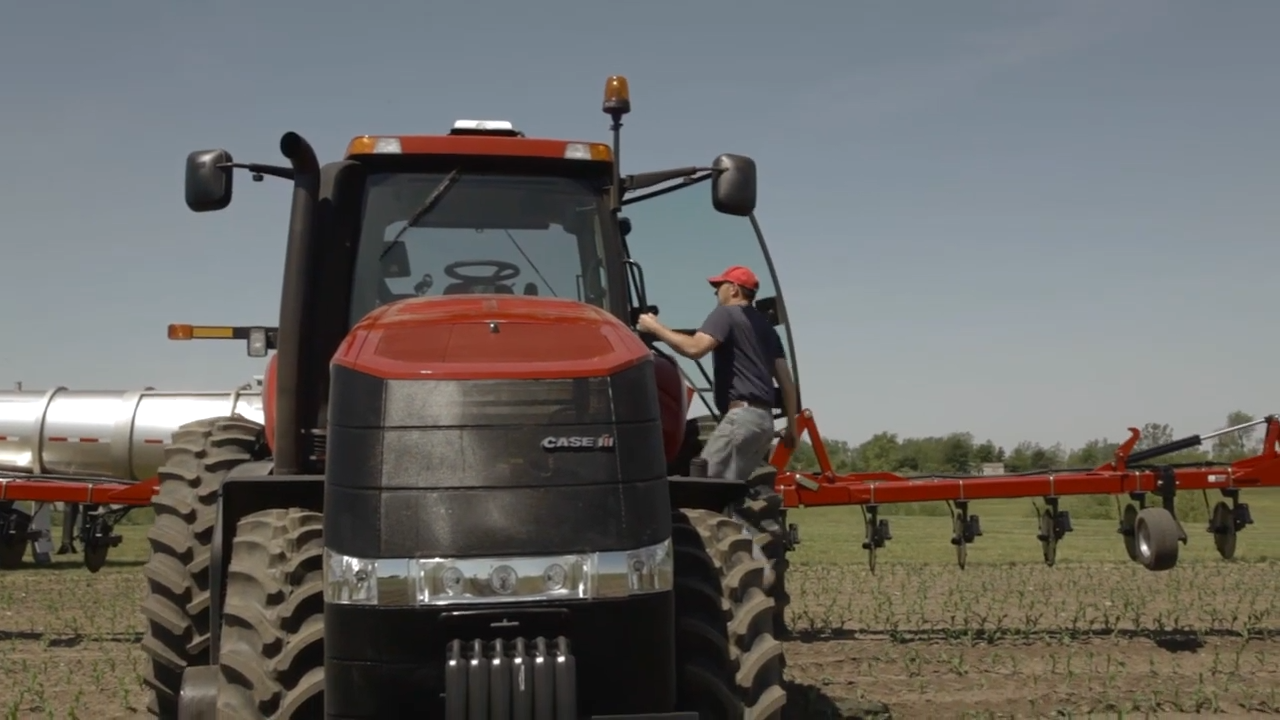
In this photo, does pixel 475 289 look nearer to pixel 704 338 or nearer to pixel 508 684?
pixel 704 338

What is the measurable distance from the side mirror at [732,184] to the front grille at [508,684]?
7.85ft

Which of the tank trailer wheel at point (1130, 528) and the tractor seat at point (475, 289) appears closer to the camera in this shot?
the tractor seat at point (475, 289)

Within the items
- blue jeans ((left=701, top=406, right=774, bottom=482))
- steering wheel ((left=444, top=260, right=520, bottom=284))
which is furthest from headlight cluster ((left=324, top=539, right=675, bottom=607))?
blue jeans ((left=701, top=406, right=774, bottom=482))

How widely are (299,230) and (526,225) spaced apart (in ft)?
3.57

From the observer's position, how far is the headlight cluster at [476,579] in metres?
3.89

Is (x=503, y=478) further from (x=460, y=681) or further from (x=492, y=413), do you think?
(x=460, y=681)

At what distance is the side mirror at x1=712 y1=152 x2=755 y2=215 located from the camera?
5652mm

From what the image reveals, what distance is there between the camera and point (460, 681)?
3748mm

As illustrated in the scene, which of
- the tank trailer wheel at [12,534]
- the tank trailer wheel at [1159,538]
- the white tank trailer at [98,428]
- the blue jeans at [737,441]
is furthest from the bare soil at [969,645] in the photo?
the white tank trailer at [98,428]

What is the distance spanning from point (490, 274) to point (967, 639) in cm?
552

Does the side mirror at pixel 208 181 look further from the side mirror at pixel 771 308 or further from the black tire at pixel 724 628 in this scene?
the side mirror at pixel 771 308

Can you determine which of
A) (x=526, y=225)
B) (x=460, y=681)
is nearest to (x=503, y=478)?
(x=460, y=681)

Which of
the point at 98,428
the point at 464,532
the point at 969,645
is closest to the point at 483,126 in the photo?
the point at 464,532

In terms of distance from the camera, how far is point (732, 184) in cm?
565
